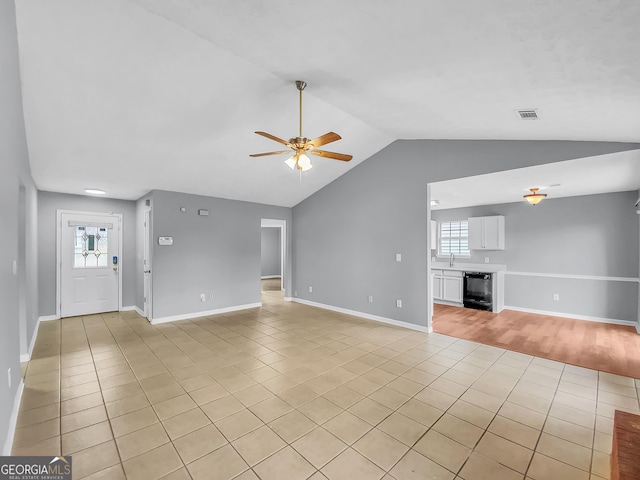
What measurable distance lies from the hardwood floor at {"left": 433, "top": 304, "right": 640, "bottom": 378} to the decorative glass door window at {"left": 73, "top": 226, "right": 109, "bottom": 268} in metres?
6.70

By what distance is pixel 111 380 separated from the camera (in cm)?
308

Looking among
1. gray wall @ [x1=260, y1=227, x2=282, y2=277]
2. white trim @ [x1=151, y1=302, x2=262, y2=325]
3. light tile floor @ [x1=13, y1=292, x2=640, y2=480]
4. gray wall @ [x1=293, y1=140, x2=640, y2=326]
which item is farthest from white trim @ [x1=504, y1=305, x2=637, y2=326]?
gray wall @ [x1=260, y1=227, x2=282, y2=277]

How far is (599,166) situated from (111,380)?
6.28 meters

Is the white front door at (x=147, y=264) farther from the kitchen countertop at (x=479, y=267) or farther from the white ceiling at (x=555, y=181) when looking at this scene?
the kitchen countertop at (x=479, y=267)

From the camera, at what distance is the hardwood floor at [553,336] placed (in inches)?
146

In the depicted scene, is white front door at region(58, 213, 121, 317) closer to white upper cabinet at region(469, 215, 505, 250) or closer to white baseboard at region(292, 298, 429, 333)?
white baseboard at region(292, 298, 429, 333)

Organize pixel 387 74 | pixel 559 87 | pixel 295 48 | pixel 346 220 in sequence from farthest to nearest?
1. pixel 346 220
2. pixel 387 74
3. pixel 295 48
4. pixel 559 87

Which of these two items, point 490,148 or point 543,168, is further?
point 490,148

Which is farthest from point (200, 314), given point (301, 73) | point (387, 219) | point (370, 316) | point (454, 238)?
point (454, 238)

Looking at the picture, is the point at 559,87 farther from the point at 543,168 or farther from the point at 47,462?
the point at 47,462

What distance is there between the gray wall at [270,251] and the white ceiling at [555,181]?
698cm

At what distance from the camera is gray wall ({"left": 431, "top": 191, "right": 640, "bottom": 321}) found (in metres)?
5.28

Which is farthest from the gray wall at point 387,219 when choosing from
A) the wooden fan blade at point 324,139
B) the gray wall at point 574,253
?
the gray wall at point 574,253

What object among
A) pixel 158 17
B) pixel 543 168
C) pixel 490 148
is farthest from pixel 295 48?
pixel 543 168
